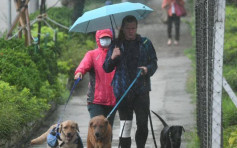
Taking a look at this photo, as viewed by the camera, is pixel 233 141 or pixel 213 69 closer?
pixel 213 69

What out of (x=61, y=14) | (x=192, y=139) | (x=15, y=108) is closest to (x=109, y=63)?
(x=15, y=108)

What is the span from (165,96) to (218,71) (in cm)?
662

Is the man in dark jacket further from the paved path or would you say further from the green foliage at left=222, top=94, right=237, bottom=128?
the green foliage at left=222, top=94, right=237, bottom=128

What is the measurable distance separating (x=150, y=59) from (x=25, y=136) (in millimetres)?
2874

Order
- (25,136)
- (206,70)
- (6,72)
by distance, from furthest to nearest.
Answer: (6,72), (25,136), (206,70)

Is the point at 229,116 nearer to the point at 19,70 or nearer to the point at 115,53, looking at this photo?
the point at 115,53

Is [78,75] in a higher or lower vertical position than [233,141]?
higher

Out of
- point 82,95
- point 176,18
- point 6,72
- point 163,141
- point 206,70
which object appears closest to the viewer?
point 206,70

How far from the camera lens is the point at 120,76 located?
759cm

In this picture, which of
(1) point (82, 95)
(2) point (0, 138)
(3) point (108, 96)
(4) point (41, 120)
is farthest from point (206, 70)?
(1) point (82, 95)

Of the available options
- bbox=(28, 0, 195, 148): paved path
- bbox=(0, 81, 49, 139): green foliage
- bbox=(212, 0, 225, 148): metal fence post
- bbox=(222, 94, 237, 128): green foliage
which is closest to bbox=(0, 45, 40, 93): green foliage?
bbox=(0, 81, 49, 139): green foliage

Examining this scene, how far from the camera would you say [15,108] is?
912cm

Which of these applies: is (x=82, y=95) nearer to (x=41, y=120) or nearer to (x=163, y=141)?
(x=41, y=120)

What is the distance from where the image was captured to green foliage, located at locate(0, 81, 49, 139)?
870 cm
